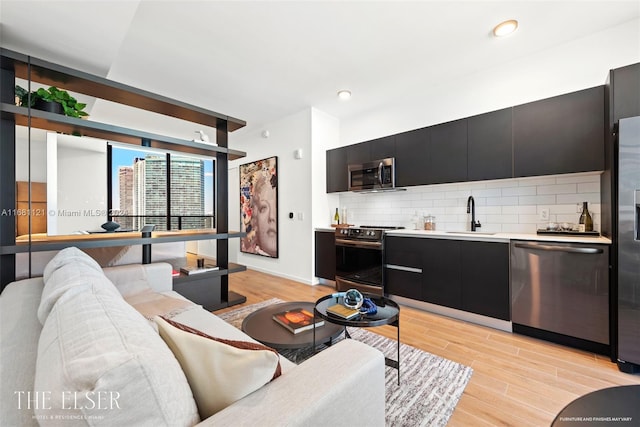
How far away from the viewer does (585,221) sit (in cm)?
240

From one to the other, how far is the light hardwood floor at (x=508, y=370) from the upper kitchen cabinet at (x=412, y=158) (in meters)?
1.58

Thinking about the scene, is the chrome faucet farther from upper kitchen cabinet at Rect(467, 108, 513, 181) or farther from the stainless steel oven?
the stainless steel oven

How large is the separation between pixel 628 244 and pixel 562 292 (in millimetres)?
560

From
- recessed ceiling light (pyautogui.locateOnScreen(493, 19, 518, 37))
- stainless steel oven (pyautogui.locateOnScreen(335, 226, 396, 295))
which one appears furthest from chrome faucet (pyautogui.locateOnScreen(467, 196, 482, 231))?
recessed ceiling light (pyautogui.locateOnScreen(493, 19, 518, 37))

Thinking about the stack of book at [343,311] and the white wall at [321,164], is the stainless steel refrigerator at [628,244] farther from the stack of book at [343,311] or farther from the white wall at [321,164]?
the white wall at [321,164]

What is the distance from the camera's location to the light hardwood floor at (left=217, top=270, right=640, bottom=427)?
4.87 feet

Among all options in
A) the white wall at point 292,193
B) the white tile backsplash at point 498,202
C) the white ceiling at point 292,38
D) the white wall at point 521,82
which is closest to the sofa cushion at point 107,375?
the white ceiling at point 292,38

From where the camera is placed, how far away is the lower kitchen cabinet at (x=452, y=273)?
2.46 m

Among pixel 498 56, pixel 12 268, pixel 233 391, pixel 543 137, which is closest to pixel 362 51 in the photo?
pixel 498 56

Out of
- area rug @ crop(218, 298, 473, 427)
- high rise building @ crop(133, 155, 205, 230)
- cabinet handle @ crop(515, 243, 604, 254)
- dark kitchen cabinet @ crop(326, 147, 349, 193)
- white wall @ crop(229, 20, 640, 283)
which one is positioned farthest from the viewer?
dark kitchen cabinet @ crop(326, 147, 349, 193)

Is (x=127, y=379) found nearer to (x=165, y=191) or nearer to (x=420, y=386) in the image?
(x=420, y=386)

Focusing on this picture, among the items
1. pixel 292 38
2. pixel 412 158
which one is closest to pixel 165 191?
pixel 292 38

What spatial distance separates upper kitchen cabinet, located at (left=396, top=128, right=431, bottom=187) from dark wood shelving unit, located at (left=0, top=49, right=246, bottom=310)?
204cm

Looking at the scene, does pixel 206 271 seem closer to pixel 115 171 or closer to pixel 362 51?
pixel 115 171
